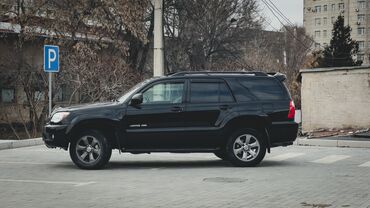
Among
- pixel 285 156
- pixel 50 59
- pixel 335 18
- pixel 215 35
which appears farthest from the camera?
pixel 335 18

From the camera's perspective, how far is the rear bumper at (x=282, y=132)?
13266 millimetres

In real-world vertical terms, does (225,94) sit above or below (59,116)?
above

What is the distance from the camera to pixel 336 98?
24953mm

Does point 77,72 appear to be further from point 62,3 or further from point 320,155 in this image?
point 320,155

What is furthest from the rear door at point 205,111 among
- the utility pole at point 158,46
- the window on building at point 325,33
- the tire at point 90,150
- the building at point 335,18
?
the window on building at point 325,33

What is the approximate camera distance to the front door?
12875 mm

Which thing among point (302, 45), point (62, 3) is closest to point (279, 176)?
point (62, 3)

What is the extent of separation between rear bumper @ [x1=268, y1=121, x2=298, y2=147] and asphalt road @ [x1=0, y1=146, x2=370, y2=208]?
1.73 feet

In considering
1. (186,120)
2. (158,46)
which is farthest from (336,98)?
(186,120)

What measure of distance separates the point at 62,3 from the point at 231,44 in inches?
766

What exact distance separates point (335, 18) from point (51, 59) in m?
125

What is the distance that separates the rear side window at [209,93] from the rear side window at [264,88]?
0.42 metres

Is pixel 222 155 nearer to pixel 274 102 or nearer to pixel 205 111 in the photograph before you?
pixel 205 111

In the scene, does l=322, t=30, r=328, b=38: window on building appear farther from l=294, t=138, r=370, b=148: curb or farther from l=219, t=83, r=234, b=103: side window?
l=219, t=83, r=234, b=103: side window
